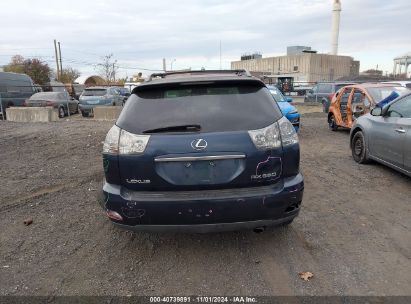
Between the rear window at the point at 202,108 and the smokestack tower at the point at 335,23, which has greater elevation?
the smokestack tower at the point at 335,23

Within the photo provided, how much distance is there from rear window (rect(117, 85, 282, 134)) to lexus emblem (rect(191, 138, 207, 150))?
0.12 m

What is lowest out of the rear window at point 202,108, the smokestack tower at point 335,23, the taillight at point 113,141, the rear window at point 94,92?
the rear window at point 94,92

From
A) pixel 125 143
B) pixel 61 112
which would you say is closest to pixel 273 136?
pixel 125 143

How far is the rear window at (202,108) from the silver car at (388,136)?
10.5ft

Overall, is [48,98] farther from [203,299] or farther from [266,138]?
[203,299]

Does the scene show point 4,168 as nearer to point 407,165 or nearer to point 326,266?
point 326,266

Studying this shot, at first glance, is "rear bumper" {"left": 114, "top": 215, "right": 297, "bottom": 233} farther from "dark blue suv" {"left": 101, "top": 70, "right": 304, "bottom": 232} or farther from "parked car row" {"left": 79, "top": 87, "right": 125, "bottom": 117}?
"parked car row" {"left": 79, "top": 87, "right": 125, "bottom": 117}

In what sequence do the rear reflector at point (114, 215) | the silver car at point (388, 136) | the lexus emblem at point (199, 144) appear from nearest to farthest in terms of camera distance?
the lexus emblem at point (199, 144)
the rear reflector at point (114, 215)
the silver car at point (388, 136)

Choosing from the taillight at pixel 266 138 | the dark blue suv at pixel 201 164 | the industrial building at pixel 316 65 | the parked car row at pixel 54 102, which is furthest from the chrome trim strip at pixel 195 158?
the industrial building at pixel 316 65

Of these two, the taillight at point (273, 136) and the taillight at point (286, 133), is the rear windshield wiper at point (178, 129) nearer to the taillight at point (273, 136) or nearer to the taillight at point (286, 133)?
the taillight at point (273, 136)

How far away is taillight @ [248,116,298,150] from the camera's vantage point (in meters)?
3.17

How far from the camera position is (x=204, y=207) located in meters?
3.13

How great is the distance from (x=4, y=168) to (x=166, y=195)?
5.39 metres

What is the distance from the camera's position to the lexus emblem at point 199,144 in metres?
3.08
